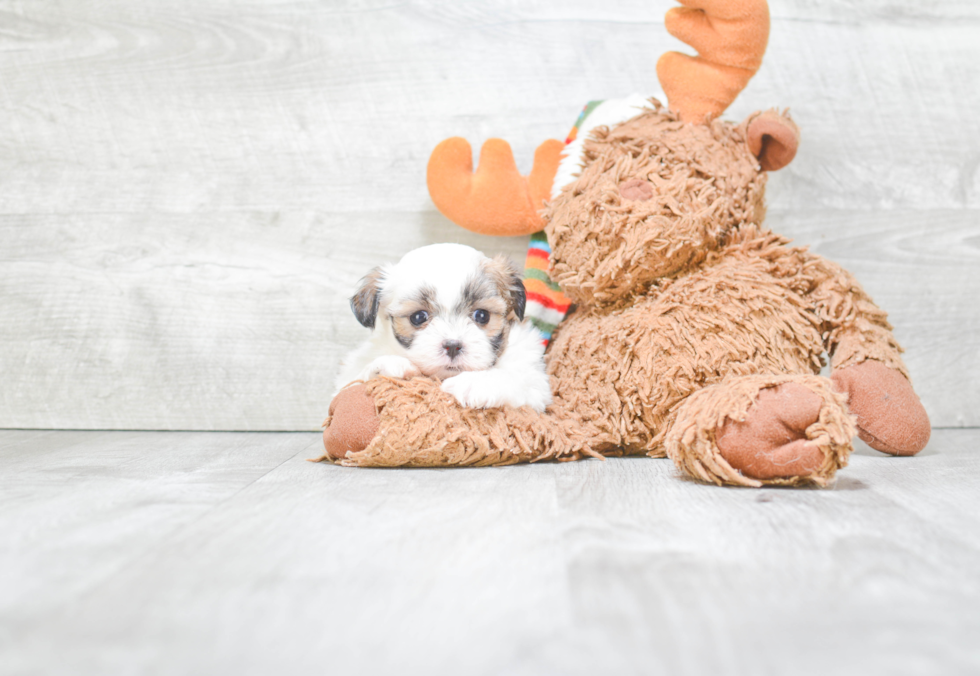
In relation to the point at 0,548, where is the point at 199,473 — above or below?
below

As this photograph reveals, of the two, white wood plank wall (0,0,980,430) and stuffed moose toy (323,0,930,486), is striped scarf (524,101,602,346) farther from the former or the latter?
white wood plank wall (0,0,980,430)

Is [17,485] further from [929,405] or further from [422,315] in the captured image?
[929,405]

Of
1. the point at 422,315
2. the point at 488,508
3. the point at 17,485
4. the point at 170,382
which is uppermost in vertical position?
the point at 422,315

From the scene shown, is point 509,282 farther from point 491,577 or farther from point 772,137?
point 491,577

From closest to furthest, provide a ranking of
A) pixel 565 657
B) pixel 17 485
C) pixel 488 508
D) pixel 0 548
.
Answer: pixel 565 657 → pixel 0 548 → pixel 488 508 → pixel 17 485

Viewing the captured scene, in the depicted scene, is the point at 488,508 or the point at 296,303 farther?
the point at 296,303

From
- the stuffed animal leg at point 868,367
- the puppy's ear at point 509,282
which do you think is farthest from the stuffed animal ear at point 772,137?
the puppy's ear at point 509,282

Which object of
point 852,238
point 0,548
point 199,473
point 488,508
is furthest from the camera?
point 852,238

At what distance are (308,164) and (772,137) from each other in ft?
3.73

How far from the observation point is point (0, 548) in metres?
0.78

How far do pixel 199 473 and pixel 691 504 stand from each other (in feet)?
2.76

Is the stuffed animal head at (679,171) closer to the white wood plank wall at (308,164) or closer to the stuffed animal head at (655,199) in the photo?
the stuffed animal head at (655,199)

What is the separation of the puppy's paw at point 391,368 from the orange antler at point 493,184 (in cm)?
43

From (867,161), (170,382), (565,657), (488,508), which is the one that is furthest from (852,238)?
(170,382)
